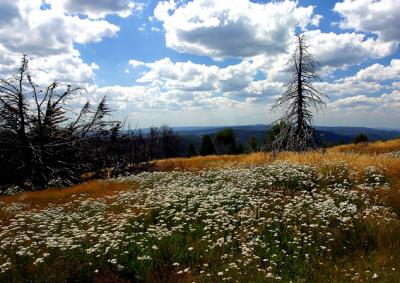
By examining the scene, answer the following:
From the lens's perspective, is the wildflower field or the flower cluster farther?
the flower cluster

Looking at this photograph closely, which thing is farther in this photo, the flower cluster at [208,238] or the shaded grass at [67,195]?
the shaded grass at [67,195]

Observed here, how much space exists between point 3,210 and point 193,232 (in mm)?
7564

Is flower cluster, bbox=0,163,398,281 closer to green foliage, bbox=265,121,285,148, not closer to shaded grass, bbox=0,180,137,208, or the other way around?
shaded grass, bbox=0,180,137,208

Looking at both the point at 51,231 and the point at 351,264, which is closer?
the point at 351,264

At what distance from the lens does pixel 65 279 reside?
684 cm

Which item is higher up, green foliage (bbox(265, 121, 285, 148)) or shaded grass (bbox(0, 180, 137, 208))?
green foliage (bbox(265, 121, 285, 148))

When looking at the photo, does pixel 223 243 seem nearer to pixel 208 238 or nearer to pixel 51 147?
pixel 208 238

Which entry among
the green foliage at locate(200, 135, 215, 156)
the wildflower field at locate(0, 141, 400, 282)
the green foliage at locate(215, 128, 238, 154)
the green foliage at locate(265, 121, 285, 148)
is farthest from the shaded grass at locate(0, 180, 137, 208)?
the green foliage at locate(215, 128, 238, 154)

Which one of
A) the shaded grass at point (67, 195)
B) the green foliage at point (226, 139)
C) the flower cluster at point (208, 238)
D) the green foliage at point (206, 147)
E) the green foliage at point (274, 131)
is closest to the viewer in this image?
the flower cluster at point (208, 238)

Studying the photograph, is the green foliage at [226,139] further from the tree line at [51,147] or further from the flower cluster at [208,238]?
the flower cluster at [208,238]

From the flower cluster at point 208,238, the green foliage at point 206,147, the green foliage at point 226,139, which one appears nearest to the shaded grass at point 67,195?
the flower cluster at point 208,238

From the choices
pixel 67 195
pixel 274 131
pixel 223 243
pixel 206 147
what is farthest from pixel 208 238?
pixel 206 147

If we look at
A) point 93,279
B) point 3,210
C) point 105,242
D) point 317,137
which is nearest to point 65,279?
point 93,279

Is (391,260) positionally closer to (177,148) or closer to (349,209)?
(349,209)
